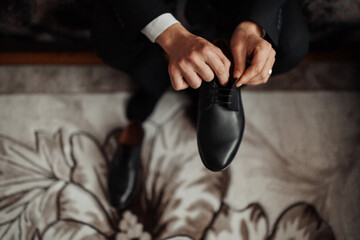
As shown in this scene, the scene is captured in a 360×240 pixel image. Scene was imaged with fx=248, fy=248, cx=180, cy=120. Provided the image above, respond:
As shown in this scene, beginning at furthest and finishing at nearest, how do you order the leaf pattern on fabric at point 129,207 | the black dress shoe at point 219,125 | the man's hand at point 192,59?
the leaf pattern on fabric at point 129,207 → the black dress shoe at point 219,125 → the man's hand at point 192,59

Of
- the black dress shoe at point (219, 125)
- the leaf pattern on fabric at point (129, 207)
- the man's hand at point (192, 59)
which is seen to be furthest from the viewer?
the leaf pattern on fabric at point (129, 207)

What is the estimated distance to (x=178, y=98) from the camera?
961 mm

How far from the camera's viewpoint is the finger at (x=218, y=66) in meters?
0.49

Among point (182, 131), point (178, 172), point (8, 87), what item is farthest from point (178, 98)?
point (8, 87)

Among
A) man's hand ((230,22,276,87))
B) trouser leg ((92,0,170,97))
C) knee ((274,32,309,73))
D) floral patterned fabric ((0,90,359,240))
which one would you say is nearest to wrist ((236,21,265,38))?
man's hand ((230,22,276,87))

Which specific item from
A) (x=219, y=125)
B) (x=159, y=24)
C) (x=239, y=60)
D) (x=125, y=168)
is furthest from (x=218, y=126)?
(x=125, y=168)

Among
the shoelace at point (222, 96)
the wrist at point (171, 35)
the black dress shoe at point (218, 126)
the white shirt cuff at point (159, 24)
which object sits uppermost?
the white shirt cuff at point (159, 24)

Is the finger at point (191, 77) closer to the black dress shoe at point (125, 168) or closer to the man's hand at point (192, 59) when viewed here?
the man's hand at point (192, 59)

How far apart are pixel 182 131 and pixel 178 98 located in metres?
0.13

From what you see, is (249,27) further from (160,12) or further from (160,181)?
(160,181)

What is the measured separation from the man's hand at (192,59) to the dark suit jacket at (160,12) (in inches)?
2.2

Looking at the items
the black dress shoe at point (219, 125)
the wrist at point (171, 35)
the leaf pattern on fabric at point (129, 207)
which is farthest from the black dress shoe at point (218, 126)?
the leaf pattern on fabric at point (129, 207)

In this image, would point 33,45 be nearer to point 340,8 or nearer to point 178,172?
point 178,172

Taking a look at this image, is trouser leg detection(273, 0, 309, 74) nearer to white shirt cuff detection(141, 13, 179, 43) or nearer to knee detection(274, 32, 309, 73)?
knee detection(274, 32, 309, 73)
